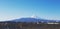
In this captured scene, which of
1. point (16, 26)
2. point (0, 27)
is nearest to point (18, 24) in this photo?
point (16, 26)

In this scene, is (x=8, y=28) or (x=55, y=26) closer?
(x=8, y=28)

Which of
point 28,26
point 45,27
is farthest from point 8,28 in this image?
point 45,27

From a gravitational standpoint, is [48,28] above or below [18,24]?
below

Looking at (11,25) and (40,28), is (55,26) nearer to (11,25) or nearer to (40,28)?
(40,28)

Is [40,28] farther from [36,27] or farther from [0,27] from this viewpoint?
[0,27]

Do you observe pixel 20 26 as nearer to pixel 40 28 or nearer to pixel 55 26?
pixel 40 28

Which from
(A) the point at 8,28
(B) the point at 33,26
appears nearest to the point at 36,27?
(B) the point at 33,26

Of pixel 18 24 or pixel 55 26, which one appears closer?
pixel 18 24
